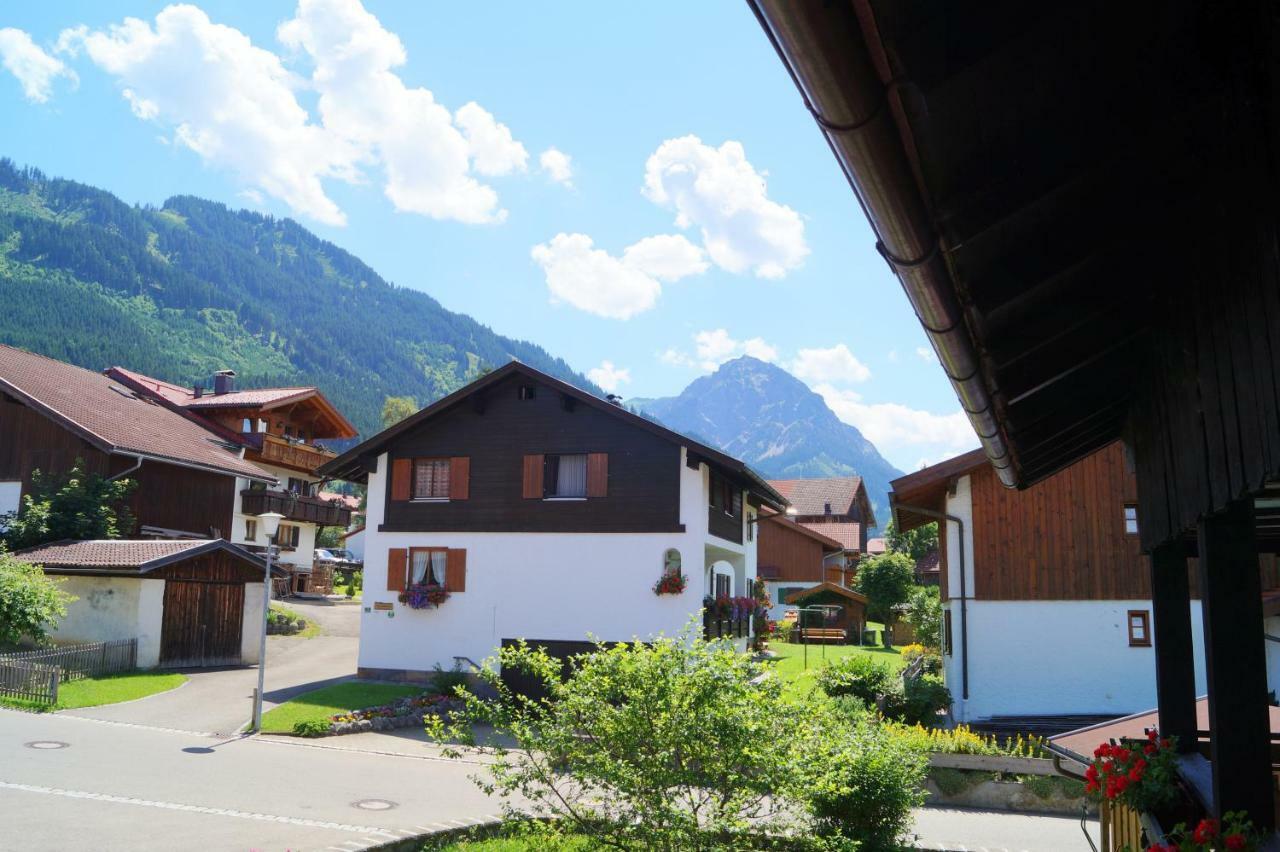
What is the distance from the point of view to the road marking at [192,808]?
38.0 ft

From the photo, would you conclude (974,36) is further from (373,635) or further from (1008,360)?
(373,635)

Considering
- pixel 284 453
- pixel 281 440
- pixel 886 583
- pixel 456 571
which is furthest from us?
pixel 886 583

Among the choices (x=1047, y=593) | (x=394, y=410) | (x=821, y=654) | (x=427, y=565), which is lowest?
(x=821, y=654)

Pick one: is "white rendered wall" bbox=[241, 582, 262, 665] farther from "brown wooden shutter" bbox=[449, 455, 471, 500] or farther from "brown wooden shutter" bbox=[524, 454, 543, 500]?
"brown wooden shutter" bbox=[524, 454, 543, 500]

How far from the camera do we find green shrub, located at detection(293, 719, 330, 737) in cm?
1938

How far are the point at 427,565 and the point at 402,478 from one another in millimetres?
2534

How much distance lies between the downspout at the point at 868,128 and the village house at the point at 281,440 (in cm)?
3855

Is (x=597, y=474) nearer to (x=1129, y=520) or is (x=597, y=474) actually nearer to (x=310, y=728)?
(x=310, y=728)

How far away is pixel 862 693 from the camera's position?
2016cm

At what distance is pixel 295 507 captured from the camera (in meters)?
42.2

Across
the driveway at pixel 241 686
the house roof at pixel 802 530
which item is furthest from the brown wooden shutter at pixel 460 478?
the house roof at pixel 802 530

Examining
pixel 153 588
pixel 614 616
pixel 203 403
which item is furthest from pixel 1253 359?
pixel 203 403

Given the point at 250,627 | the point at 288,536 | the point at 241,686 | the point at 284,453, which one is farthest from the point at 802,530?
the point at 241,686

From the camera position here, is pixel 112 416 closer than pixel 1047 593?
No
